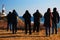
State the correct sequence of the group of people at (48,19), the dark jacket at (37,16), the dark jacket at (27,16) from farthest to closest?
the dark jacket at (37,16) < the dark jacket at (27,16) < the group of people at (48,19)

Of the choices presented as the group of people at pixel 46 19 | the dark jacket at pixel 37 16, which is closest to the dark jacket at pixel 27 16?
the group of people at pixel 46 19

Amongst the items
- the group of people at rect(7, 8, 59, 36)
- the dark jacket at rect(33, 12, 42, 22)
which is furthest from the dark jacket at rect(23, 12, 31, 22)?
the dark jacket at rect(33, 12, 42, 22)

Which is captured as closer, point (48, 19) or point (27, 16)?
point (48, 19)

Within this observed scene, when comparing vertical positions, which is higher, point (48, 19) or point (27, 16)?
point (27, 16)

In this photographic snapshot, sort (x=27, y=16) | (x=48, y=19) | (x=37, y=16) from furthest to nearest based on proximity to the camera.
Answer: (x=37, y=16)
(x=27, y=16)
(x=48, y=19)

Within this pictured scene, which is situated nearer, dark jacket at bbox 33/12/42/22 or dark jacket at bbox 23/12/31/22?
dark jacket at bbox 23/12/31/22

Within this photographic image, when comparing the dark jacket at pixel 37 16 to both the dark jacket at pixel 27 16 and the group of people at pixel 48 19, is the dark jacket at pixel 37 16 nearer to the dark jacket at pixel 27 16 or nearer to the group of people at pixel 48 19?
the group of people at pixel 48 19

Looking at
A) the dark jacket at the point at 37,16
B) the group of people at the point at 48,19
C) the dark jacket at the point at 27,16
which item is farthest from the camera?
the dark jacket at the point at 37,16

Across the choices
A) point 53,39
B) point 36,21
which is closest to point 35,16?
point 36,21

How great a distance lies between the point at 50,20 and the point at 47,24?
0.45 m

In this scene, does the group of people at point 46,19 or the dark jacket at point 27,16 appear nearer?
the group of people at point 46,19

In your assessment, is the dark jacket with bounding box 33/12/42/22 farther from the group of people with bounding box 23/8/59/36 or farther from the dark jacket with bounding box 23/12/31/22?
the dark jacket with bounding box 23/12/31/22

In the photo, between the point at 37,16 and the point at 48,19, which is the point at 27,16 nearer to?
the point at 37,16

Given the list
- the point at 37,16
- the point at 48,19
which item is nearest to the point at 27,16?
the point at 37,16
